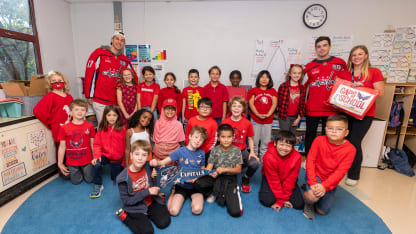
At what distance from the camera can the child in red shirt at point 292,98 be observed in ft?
8.53

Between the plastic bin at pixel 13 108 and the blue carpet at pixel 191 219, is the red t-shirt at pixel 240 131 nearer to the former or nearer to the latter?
the blue carpet at pixel 191 219

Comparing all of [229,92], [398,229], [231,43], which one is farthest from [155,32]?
[398,229]

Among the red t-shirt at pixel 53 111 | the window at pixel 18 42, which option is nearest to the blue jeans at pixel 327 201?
the red t-shirt at pixel 53 111

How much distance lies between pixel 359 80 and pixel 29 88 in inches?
148

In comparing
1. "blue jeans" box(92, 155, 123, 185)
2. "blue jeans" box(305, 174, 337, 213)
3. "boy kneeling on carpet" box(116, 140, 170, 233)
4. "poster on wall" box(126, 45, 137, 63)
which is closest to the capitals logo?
"blue jeans" box(92, 155, 123, 185)

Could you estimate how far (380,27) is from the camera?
9.96 ft

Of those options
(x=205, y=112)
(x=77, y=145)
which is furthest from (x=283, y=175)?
(x=77, y=145)

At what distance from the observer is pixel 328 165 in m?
1.79

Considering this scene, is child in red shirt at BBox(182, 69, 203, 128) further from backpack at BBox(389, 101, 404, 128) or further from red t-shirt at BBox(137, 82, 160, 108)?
backpack at BBox(389, 101, 404, 128)

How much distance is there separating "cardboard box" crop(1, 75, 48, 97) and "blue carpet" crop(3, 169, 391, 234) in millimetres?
1133

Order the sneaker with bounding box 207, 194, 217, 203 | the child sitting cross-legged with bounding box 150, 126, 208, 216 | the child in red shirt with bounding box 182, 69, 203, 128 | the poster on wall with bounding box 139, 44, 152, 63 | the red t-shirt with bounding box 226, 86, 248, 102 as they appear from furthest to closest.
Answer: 1. the poster on wall with bounding box 139, 44, 152, 63
2. the red t-shirt with bounding box 226, 86, 248, 102
3. the child in red shirt with bounding box 182, 69, 203, 128
4. the sneaker with bounding box 207, 194, 217, 203
5. the child sitting cross-legged with bounding box 150, 126, 208, 216

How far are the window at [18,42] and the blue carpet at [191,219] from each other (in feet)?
5.48

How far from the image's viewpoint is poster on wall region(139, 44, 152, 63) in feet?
11.2

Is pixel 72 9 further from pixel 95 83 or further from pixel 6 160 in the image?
pixel 6 160
